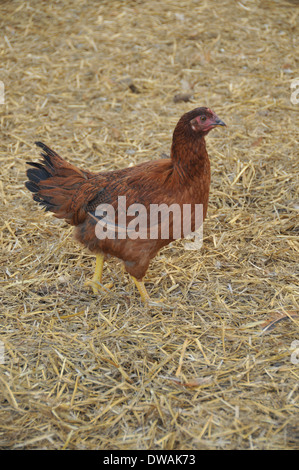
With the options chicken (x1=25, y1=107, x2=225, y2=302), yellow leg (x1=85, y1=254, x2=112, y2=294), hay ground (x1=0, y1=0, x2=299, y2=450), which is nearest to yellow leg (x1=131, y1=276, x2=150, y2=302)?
chicken (x1=25, y1=107, x2=225, y2=302)

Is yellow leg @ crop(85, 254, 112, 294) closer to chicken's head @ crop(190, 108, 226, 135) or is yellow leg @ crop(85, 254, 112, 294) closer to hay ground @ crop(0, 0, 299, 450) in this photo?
hay ground @ crop(0, 0, 299, 450)

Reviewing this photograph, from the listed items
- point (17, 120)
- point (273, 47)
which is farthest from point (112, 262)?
point (273, 47)

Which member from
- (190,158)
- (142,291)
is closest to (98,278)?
(142,291)

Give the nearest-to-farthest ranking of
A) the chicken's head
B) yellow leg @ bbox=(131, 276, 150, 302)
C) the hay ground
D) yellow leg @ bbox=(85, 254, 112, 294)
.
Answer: the hay ground < the chicken's head < yellow leg @ bbox=(131, 276, 150, 302) < yellow leg @ bbox=(85, 254, 112, 294)

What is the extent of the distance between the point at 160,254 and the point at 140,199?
0.97 m

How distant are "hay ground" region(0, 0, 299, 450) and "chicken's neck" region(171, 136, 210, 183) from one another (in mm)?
942

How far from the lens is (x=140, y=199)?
Result: 11.4 ft

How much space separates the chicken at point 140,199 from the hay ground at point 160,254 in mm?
463

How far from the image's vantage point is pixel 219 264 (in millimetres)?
4094

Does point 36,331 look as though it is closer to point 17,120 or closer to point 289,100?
point 17,120

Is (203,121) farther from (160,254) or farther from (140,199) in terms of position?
(160,254)

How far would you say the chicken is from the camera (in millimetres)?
3420

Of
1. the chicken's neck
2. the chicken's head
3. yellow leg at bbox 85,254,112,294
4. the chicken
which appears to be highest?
the chicken's head

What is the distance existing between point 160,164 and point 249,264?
1.18 metres
